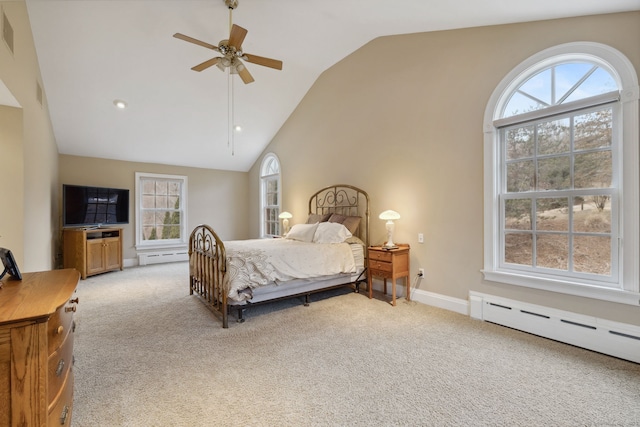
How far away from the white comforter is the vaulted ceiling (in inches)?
112

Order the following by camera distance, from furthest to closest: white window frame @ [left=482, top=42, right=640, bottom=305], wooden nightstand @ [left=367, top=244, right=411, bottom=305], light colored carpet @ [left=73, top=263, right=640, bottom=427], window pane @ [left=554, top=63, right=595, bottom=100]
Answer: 1. wooden nightstand @ [left=367, top=244, right=411, bottom=305]
2. window pane @ [left=554, top=63, right=595, bottom=100]
3. white window frame @ [left=482, top=42, right=640, bottom=305]
4. light colored carpet @ [left=73, top=263, right=640, bottom=427]

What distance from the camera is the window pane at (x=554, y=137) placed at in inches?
106

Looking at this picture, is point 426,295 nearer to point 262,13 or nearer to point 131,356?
point 131,356

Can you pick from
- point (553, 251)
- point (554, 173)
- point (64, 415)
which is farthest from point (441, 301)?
point (64, 415)

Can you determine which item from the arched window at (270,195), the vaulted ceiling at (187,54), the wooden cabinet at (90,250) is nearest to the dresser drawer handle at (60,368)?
the vaulted ceiling at (187,54)

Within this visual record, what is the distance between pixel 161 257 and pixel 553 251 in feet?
23.3

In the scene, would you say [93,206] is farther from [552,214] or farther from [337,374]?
[552,214]

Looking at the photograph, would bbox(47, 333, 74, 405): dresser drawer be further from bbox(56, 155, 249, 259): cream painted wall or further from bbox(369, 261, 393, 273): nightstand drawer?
bbox(56, 155, 249, 259): cream painted wall

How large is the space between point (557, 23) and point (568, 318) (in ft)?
9.00

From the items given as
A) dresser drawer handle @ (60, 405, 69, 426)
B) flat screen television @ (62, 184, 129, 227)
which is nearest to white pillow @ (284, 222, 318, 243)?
dresser drawer handle @ (60, 405, 69, 426)

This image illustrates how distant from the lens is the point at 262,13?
11.2 ft

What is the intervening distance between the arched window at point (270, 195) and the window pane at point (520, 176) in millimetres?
4587

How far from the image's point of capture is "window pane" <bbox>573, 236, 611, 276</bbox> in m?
2.48

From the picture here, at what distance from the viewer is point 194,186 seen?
707cm
